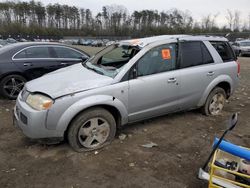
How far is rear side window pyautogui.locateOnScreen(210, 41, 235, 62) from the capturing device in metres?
5.58

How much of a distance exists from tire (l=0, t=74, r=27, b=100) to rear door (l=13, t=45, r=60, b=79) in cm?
25

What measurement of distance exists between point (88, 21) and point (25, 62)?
98.1 m

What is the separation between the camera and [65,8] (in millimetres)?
96875

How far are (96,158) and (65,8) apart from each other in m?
101

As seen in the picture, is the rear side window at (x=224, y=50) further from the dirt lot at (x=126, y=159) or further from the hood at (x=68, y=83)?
the hood at (x=68, y=83)

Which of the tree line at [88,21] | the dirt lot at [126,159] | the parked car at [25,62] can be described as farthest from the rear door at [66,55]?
the tree line at [88,21]

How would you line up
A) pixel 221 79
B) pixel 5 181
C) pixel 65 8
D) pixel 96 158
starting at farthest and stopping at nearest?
pixel 65 8, pixel 221 79, pixel 96 158, pixel 5 181

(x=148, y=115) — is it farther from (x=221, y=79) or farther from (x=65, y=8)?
(x=65, y=8)

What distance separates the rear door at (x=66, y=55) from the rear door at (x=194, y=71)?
3.30 meters

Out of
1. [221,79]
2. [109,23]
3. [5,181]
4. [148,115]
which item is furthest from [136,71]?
[109,23]

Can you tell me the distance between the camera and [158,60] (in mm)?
4699

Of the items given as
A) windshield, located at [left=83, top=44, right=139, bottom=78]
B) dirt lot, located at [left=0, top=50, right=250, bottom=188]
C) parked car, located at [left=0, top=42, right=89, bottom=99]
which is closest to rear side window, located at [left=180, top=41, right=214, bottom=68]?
windshield, located at [left=83, top=44, right=139, bottom=78]

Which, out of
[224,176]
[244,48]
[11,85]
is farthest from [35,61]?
[244,48]

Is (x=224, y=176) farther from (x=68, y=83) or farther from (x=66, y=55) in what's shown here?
(x=66, y=55)
